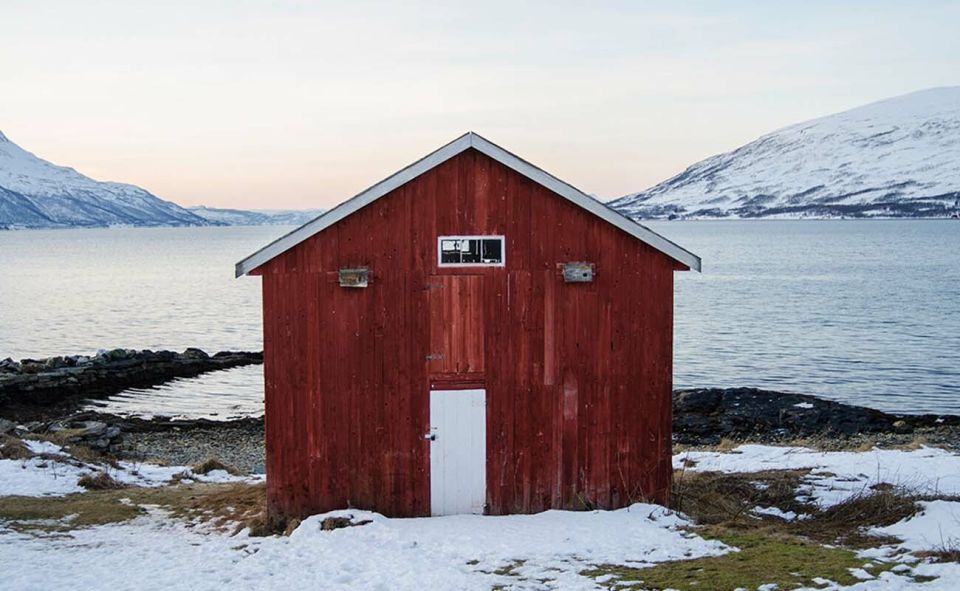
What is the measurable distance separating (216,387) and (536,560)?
3294cm

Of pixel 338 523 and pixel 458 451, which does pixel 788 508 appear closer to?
pixel 458 451

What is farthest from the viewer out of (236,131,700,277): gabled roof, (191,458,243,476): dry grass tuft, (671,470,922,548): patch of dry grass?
(191,458,243,476): dry grass tuft

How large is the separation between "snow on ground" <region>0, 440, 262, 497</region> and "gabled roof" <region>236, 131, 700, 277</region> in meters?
7.34

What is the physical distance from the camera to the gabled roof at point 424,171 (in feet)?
50.4

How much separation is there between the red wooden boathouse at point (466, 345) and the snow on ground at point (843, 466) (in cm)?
454

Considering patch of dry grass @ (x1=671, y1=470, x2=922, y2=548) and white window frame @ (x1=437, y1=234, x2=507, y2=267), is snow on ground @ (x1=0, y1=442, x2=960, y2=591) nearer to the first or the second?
patch of dry grass @ (x1=671, y1=470, x2=922, y2=548)

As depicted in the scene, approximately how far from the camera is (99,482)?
19891 millimetres

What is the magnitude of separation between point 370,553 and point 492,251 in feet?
17.4

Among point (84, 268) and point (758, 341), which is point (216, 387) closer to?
point (758, 341)

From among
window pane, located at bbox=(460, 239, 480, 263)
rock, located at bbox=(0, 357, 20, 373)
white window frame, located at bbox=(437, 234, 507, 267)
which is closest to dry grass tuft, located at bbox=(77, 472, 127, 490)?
white window frame, located at bbox=(437, 234, 507, 267)

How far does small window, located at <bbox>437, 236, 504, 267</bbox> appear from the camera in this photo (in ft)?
52.2

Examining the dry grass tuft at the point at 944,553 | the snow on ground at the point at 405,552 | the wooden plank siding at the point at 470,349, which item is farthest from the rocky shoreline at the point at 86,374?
the dry grass tuft at the point at 944,553

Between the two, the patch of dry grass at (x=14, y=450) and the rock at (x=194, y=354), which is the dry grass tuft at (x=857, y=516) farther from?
the rock at (x=194, y=354)

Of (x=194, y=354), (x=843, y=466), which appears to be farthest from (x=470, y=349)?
(x=194, y=354)
